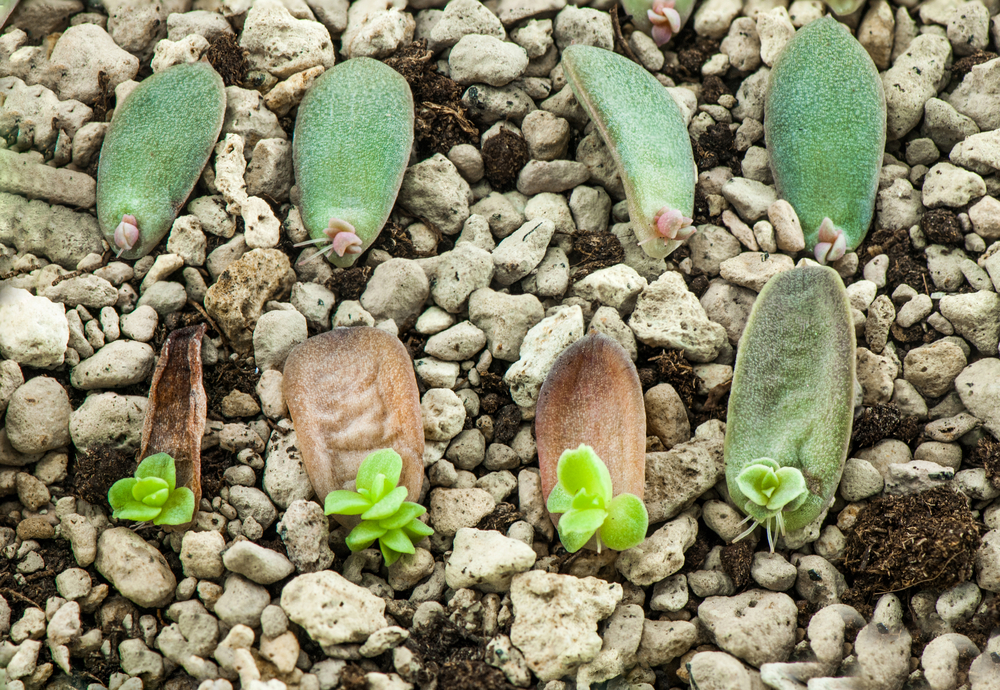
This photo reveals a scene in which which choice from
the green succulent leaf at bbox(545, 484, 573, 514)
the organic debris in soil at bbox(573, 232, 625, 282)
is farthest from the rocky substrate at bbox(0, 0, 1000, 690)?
the green succulent leaf at bbox(545, 484, 573, 514)

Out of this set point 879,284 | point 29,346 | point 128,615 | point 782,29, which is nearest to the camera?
point 128,615

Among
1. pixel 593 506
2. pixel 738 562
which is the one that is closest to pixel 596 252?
pixel 593 506

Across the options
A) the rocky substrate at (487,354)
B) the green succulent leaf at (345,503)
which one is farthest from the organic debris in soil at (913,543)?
the green succulent leaf at (345,503)

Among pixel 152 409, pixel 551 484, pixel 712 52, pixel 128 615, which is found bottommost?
pixel 128 615

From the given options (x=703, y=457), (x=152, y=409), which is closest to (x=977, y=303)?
(x=703, y=457)

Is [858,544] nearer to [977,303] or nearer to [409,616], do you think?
[977,303]

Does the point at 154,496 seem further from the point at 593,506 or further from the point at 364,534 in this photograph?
the point at 593,506

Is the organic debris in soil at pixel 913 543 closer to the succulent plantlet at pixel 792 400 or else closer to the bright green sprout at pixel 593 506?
the succulent plantlet at pixel 792 400

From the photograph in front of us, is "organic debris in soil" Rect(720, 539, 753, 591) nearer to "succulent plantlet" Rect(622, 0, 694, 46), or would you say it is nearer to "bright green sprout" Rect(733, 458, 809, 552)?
"bright green sprout" Rect(733, 458, 809, 552)
